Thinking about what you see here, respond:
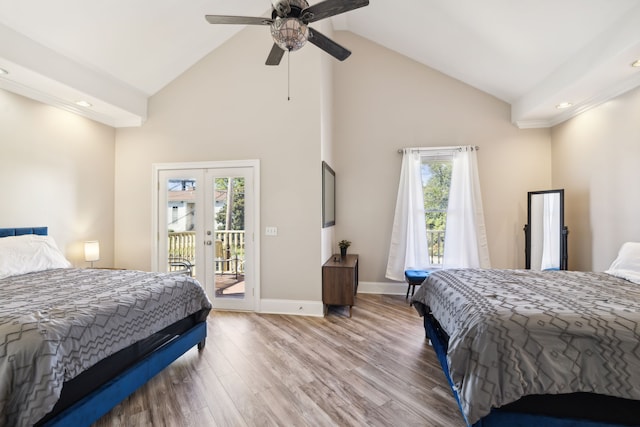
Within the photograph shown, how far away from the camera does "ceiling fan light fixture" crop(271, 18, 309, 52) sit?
2.07m

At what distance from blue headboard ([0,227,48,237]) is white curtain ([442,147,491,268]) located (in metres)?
5.35

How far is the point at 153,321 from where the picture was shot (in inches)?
88.1

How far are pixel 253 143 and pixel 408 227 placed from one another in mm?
2676

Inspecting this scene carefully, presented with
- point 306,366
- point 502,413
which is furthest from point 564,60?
point 306,366

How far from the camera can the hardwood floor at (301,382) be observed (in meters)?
1.98

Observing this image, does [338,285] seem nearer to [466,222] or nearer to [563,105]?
[466,222]

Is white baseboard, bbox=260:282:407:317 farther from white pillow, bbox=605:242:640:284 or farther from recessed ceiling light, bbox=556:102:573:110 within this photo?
recessed ceiling light, bbox=556:102:573:110

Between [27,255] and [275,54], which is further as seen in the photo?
[27,255]

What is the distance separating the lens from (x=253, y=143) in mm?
4113

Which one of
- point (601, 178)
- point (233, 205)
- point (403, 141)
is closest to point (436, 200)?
point (403, 141)

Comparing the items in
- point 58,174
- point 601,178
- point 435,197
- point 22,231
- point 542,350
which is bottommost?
point 542,350

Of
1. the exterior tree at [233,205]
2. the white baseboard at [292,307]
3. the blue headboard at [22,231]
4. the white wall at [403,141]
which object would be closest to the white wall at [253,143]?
the white baseboard at [292,307]

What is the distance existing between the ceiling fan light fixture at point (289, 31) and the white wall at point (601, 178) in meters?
3.43

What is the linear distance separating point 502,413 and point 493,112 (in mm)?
4450
